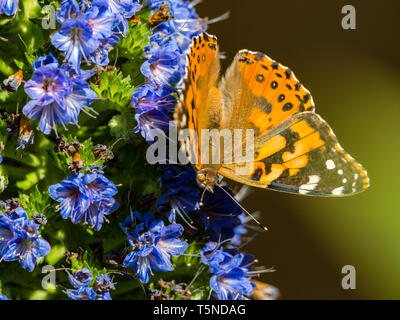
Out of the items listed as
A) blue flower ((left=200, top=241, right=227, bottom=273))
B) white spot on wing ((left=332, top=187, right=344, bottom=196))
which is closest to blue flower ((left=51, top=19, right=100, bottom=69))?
blue flower ((left=200, top=241, right=227, bottom=273))

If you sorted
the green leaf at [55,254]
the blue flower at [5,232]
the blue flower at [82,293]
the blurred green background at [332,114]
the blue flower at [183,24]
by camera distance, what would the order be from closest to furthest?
the blue flower at [5,232] < the blue flower at [82,293] < the green leaf at [55,254] < the blue flower at [183,24] < the blurred green background at [332,114]

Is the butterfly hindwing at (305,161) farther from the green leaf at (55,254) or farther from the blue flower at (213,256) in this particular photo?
the green leaf at (55,254)

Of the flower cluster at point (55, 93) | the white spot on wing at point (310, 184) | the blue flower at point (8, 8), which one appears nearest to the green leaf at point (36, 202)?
the flower cluster at point (55, 93)

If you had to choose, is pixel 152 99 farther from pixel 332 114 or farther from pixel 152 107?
pixel 332 114

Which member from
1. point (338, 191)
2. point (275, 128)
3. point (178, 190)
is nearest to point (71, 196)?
point (178, 190)

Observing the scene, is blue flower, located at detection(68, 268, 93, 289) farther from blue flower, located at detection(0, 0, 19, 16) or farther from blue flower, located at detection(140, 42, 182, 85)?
blue flower, located at detection(0, 0, 19, 16)

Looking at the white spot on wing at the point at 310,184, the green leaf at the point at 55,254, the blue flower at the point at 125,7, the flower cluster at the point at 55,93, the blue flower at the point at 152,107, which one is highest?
the blue flower at the point at 125,7

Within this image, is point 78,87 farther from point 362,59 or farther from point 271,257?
point 362,59
